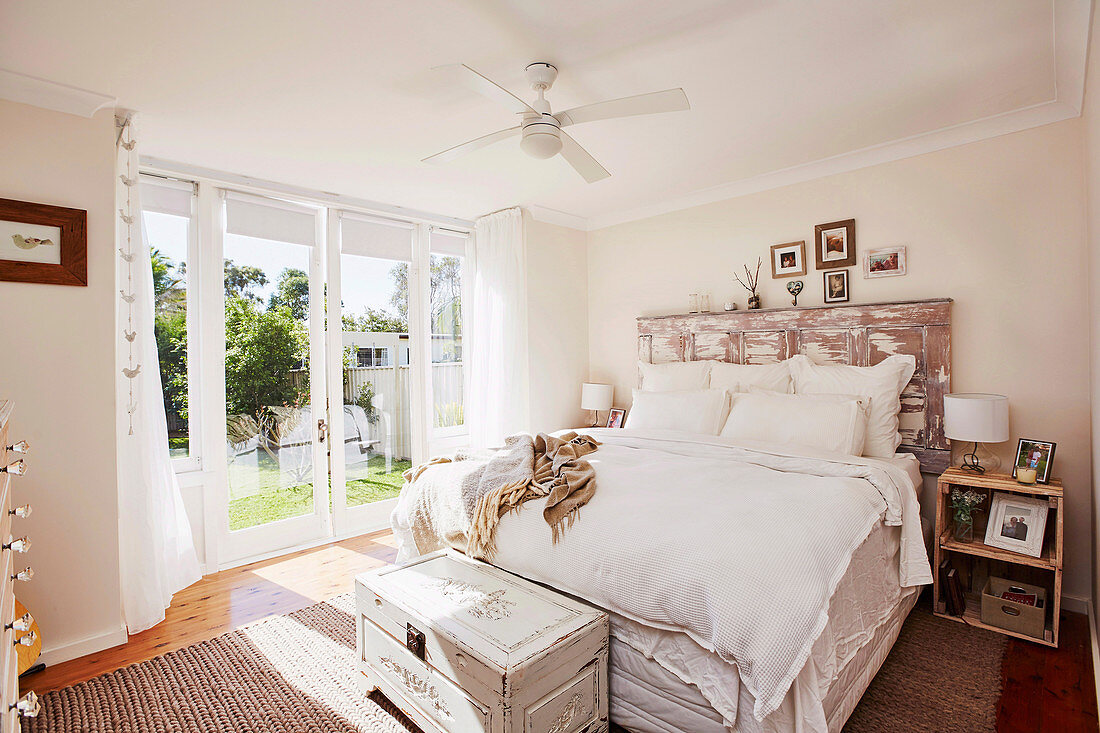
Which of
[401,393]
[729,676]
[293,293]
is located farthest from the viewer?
[401,393]

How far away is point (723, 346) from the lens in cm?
394

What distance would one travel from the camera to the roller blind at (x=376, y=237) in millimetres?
4078

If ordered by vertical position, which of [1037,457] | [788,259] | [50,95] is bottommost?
[1037,457]

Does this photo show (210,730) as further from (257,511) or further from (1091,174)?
(1091,174)

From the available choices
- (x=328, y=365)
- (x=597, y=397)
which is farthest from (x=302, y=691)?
(x=597, y=397)

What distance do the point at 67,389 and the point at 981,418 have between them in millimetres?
4257

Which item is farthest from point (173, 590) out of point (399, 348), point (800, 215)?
point (800, 215)

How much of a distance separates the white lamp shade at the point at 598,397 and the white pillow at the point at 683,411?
26.0 inches

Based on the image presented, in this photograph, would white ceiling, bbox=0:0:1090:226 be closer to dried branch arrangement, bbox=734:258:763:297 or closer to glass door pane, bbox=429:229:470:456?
dried branch arrangement, bbox=734:258:763:297

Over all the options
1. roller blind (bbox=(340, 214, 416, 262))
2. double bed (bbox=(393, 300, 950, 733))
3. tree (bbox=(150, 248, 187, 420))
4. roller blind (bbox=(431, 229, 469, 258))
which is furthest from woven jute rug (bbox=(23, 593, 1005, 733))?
roller blind (bbox=(431, 229, 469, 258))

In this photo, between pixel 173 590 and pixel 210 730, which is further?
pixel 173 590

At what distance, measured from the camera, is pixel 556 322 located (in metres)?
4.60

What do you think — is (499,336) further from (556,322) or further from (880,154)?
(880,154)

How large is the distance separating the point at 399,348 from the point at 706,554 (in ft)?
10.7
